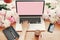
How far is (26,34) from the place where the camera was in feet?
3.93

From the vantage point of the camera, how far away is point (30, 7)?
4.13ft

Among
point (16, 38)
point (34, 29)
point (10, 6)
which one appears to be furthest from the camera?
point (10, 6)

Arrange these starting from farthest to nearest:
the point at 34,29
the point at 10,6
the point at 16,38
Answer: the point at 10,6 → the point at 34,29 → the point at 16,38

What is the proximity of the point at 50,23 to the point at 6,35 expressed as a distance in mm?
383

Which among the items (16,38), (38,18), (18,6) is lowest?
(16,38)

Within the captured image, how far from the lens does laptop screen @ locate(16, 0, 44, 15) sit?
1.24 metres

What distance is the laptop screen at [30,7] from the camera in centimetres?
124

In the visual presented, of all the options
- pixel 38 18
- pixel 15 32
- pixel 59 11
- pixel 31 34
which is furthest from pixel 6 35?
pixel 59 11

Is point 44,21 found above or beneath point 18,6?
beneath

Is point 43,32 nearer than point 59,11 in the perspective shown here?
Yes

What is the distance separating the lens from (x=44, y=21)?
133 cm

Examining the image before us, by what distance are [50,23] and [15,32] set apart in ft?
1.01

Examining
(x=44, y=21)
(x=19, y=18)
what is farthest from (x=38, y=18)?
(x=19, y=18)

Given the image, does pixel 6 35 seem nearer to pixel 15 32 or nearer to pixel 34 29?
pixel 15 32
